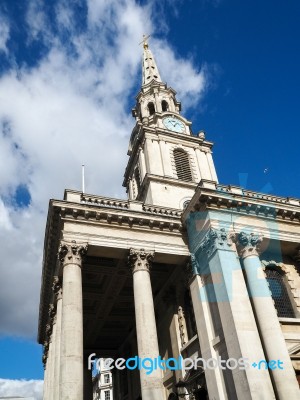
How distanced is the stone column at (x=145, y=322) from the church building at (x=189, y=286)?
47mm

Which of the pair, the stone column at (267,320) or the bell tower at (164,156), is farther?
the bell tower at (164,156)

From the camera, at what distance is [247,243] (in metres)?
19.2

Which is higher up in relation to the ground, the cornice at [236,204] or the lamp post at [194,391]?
the cornice at [236,204]

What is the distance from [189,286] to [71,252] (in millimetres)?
6800

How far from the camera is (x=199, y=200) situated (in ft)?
63.8

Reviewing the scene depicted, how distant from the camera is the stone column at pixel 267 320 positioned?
50.4 feet

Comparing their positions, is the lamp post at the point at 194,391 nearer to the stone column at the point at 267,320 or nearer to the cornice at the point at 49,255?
the stone column at the point at 267,320

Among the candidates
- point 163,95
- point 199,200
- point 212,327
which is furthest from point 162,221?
point 163,95

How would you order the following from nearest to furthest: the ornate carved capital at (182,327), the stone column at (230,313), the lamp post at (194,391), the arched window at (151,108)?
the stone column at (230,313) → the lamp post at (194,391) → the ornate carved capital at (182,327) → the arched window at (151,108)

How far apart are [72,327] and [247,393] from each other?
7.60 m

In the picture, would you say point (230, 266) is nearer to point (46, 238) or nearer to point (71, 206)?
point (71, 206)

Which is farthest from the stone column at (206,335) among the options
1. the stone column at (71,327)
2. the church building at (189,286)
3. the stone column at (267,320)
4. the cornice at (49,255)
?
the cornice at (49,255)

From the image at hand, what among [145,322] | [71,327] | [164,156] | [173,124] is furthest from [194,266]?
[173,124]

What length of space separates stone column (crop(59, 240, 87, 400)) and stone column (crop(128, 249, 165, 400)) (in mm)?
2671
